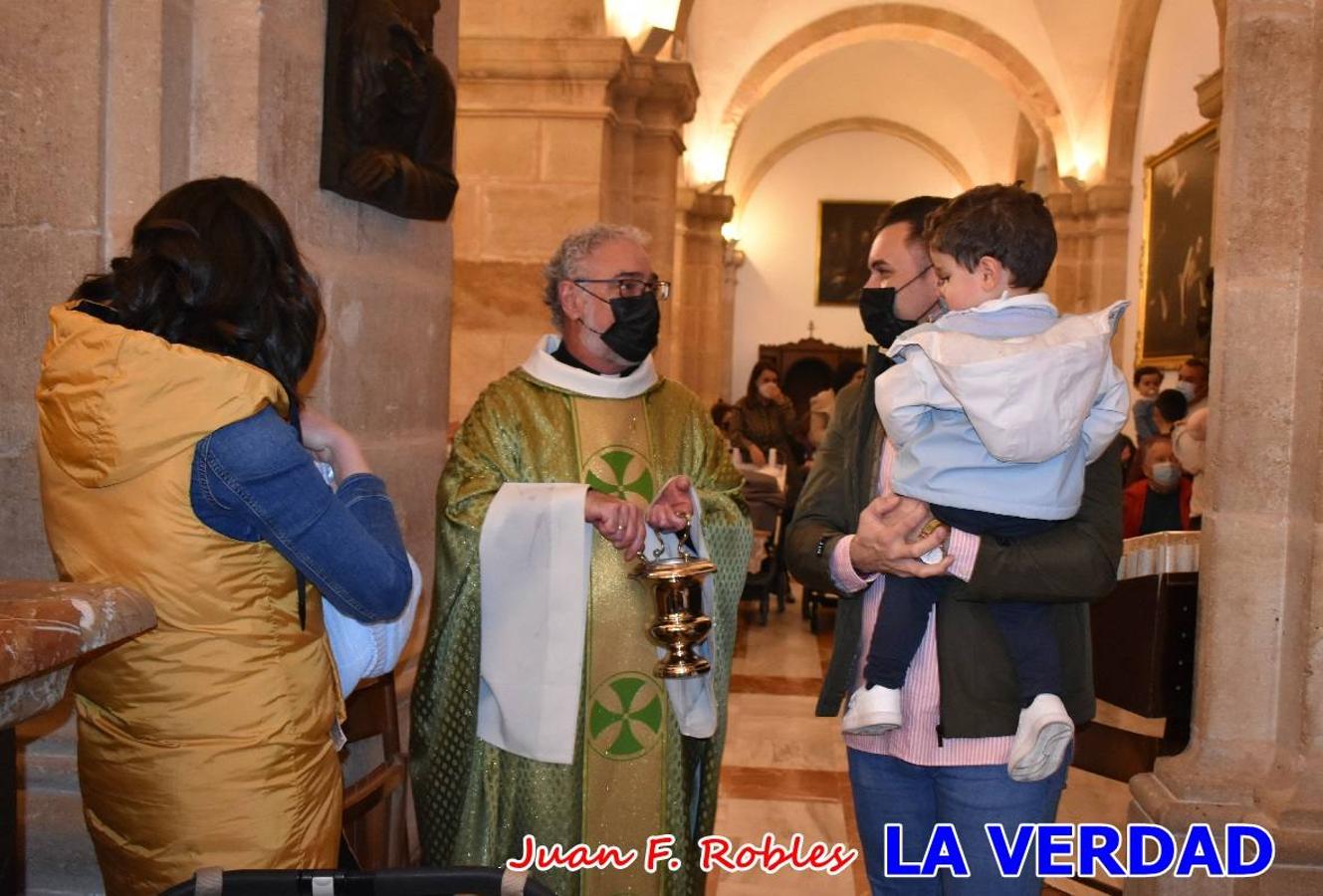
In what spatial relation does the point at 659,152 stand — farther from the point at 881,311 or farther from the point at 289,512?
the point at 289,512

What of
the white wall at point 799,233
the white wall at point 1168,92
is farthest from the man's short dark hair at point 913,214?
the white wall at point 799,233

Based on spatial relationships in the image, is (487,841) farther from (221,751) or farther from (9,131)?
(9,131)

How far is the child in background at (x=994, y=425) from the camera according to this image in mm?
1844

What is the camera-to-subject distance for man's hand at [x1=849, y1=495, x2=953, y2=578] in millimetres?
1903

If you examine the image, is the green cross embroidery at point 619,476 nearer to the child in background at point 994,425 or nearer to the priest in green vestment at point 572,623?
the priest in green vestment at point 572,623

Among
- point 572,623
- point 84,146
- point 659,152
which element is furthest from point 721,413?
point 84,146

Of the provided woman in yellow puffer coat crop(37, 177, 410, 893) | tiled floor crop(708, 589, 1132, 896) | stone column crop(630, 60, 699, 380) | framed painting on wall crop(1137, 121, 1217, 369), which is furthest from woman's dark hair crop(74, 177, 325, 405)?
framed painting on wall crop(1137, 121, 1217, 369)

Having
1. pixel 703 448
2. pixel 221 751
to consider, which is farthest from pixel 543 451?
pixel 221 751

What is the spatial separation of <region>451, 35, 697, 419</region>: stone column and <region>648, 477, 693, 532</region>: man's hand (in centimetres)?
358

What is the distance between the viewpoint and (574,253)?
2748 mm

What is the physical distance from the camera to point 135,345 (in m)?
1.48

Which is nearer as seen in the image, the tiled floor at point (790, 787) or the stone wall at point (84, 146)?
the stone wall at point (84, 146)

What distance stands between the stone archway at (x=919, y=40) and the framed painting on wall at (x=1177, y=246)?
2.71 meters

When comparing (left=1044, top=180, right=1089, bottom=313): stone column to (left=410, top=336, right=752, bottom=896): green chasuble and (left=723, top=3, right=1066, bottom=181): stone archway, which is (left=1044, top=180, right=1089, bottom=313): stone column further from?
(left=410, top=336, right=752, bottom=896): green chasuble
